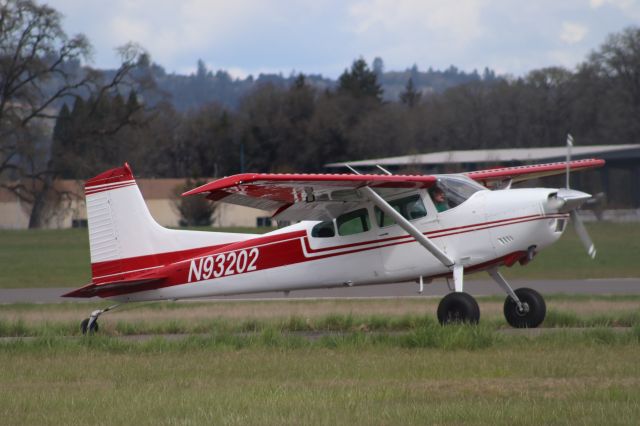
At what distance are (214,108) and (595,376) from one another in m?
68.4

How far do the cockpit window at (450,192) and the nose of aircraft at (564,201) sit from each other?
3.61ft

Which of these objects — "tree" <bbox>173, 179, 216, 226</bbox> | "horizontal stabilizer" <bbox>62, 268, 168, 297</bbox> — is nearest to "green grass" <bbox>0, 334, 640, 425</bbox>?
"horizontal stabilizer" <bbox>62, 268, 168, 297</bbox>

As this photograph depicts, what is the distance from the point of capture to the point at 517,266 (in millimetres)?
32750

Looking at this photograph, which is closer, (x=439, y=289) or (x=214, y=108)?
(x=439, y=289)

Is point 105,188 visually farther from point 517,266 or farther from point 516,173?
point 517,266

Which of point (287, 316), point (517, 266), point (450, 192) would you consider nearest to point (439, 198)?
point (450, 192)

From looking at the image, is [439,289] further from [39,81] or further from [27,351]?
[39,81]

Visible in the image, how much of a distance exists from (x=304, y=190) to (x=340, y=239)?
3.90 ft

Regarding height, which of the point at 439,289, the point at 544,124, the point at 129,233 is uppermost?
the point at 544,124

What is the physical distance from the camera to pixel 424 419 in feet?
25.7

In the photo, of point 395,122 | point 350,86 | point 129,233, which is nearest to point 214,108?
point 350,86

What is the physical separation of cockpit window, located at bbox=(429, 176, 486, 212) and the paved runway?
8501 millimetres

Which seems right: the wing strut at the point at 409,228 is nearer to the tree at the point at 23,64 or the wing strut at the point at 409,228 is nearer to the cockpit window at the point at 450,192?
the cockpit window at the point at 450,192

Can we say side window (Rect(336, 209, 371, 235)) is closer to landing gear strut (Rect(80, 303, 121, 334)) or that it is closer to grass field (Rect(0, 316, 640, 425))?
grass field (Rect(0, 316, 640, 425))
